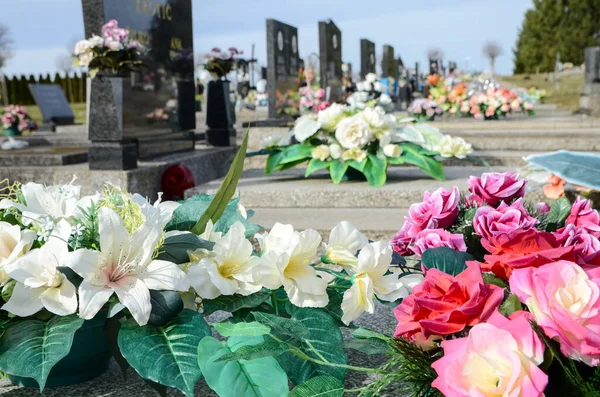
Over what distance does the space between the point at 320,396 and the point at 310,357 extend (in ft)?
0.40

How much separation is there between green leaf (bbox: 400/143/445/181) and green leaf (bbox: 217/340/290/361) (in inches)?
165

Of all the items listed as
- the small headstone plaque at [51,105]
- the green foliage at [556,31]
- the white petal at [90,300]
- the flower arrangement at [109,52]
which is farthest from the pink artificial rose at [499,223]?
the green foliage at [556,31]

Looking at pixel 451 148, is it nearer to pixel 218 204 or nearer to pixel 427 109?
pixel 218 204

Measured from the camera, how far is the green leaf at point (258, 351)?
1099 millimetres

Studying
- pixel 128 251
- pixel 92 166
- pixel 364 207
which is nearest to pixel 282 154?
pixel 364 207

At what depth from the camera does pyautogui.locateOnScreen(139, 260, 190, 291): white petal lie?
4.23 feet

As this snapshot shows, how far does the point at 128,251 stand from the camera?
1.31 m

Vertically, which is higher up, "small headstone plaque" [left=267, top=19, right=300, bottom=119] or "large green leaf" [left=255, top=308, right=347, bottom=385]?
"small headstone plaque" [left=267, top=19, right=300, bottom=119]

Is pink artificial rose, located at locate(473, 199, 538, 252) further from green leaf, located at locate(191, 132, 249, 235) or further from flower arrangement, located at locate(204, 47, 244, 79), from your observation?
flower arrangement, located at locate(204, 47, 244, 79)

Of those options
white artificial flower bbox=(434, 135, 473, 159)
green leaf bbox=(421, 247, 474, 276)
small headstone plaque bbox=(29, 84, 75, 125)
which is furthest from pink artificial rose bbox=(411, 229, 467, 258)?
small headstone plaque bbox=(29, 84, 75, 125)

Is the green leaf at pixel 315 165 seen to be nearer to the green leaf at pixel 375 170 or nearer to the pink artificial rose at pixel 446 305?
the green leaf at pixel 375 170

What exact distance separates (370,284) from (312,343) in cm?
16

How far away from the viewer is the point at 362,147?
537 cm

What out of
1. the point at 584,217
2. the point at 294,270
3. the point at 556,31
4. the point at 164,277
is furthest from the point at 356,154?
the point at 556,31
